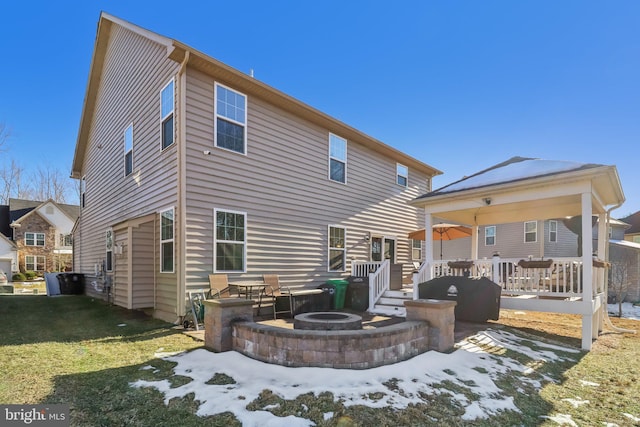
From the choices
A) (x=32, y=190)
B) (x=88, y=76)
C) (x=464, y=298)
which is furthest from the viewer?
(x=32, y=190)

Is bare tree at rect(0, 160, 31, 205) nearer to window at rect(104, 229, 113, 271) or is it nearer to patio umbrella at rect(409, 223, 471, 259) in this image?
window at rect(104, 229, 113, 271)

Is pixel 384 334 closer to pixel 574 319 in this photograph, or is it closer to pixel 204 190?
pixel 204 190

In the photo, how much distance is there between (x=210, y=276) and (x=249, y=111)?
4.01 metres

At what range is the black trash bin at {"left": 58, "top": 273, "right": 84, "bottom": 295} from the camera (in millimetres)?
13789

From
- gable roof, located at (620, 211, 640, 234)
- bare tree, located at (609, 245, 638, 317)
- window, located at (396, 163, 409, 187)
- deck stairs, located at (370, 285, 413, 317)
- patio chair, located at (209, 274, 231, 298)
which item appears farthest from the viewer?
gable roof, located at (620, 211, 640, 234)

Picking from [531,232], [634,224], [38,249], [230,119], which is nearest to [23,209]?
[38,249]

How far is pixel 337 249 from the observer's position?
10531 millimetres

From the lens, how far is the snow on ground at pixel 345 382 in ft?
11.0

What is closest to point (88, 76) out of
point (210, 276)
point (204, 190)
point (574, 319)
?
point (204, 190)

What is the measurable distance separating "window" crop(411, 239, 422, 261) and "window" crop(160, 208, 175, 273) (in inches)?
366

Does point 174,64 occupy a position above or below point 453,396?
above

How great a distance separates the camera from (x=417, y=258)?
14023 mm

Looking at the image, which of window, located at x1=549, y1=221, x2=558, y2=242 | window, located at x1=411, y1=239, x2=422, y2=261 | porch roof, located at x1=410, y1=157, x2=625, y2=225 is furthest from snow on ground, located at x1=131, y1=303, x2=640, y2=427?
window, located at x1=549, y1=221, x2=558, y2=242

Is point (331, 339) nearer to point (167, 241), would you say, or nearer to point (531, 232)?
point (167, 241)
